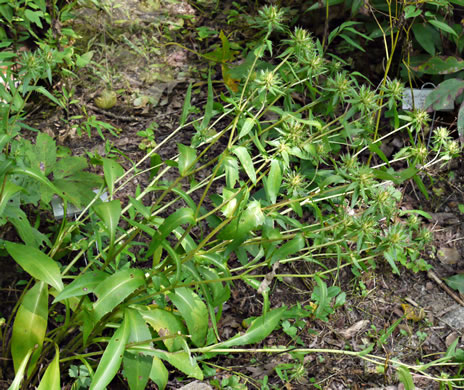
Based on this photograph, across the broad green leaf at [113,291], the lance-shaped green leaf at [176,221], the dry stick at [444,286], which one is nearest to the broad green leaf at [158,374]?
the broad green leaf at [113,291]

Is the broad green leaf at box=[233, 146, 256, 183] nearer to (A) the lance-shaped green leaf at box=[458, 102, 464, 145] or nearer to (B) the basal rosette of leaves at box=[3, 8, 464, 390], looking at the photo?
(B) the basal rosette of leaves at box=[3, 8, 464, 390]

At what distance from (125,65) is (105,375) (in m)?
2.47

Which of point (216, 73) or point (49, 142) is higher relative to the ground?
point (49, 142)

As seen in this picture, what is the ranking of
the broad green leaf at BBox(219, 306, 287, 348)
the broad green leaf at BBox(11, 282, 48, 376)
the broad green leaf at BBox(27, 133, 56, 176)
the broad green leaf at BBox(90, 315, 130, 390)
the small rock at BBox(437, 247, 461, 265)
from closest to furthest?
the broad green leaf at BBox(90, 315, 130, 390), the broad green leaf at BBox(11, 282, 48, 376), the broad green leaf at BBox(219, 306, 287, 348), the broad green leaf at BBox(27, 133, 56, 176), the small rock at BBox(437, 247, 461, 265)

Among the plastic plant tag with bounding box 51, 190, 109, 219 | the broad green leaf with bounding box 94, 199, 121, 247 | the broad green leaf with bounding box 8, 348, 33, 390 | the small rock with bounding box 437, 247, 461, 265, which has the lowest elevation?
the small rock with bounding box 437, 247, 461, 265

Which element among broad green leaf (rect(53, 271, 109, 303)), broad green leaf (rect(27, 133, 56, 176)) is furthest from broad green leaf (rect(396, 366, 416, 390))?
broad green leaf (rect(27, 133, 56, 176))

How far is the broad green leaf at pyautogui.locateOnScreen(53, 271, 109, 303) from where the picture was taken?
168 centimetres

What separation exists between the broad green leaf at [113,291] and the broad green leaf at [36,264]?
0.24 metres

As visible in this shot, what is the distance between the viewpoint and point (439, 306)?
2717mm

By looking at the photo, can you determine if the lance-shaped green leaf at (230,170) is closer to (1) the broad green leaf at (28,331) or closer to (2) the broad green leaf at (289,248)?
(2) the broad green leaf at (289,248)

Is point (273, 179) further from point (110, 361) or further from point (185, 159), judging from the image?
point (110, 361)

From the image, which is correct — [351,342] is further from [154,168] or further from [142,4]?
[142,4]

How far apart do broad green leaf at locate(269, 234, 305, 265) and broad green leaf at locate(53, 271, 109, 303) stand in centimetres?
62

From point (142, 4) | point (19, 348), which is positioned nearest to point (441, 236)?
point (19, 348)
